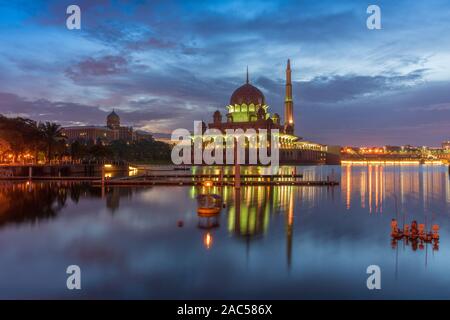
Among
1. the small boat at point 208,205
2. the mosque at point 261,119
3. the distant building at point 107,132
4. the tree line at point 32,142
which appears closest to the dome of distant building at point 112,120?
the distant building at point 107,132

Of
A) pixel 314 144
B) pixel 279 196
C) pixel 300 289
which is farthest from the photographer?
pixel 314 144

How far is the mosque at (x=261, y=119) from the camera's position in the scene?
105 meters

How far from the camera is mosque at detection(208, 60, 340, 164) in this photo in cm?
10506

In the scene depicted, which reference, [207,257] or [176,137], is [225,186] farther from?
[176,137]

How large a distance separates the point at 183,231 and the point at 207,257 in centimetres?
472

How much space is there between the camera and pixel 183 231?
731 inches

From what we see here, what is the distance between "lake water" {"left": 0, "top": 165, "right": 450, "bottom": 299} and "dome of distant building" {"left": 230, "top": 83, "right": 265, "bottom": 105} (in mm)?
80855

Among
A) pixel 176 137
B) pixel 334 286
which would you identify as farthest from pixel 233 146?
pixel 334 286

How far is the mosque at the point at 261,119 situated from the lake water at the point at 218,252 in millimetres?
78493

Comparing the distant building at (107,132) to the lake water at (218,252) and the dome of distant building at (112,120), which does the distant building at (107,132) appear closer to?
the dome of distant building at (112,120)

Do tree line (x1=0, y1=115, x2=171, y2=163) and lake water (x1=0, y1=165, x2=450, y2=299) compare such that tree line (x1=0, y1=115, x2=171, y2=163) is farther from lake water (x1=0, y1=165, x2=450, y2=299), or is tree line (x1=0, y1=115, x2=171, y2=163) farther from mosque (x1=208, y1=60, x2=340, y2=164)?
mosque (x1=208, y1=60, x2=340, y2=164)

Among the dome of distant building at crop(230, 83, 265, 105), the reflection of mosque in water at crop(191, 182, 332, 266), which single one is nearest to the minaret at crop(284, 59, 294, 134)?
the dome of distant building at crop(230, 83, 265, 105)

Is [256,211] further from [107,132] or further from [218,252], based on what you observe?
[107,132]

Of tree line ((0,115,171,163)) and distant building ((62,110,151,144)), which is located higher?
distant building ((62,110,151,144))
